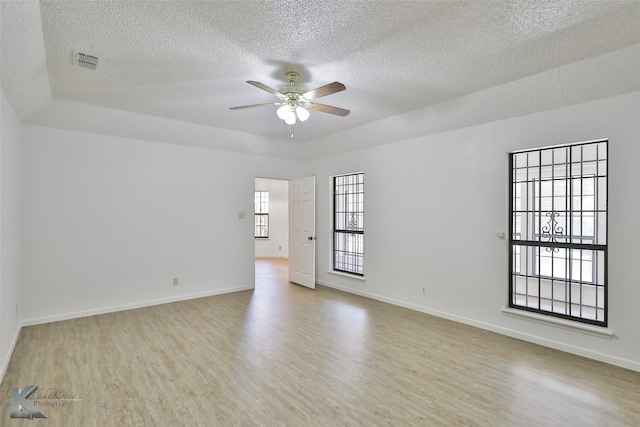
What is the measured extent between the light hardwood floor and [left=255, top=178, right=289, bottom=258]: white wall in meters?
6.05

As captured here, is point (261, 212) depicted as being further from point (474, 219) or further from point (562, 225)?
point (562, 225)

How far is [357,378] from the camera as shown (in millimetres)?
2820

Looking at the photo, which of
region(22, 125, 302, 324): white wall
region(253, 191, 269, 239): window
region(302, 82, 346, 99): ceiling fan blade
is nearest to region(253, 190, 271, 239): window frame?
region(253, 191, 269, 239): window

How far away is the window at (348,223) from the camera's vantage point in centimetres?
605

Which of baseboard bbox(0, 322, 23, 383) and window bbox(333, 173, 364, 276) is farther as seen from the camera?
window bbox(333, 173, 364, 276)

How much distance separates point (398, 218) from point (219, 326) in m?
Answer: 2.91

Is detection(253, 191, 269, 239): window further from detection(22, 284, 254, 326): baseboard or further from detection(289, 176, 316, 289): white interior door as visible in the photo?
detection(22, 284, 254, 326): baseboard

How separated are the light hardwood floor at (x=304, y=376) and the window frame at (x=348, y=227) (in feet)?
6.16

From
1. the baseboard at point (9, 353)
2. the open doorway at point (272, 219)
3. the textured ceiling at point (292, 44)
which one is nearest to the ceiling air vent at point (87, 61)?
the textured ceiling at point (292, 44)

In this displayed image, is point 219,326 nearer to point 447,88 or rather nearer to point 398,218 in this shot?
point 398,218

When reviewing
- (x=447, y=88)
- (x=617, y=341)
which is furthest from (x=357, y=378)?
(x=447, y=88)

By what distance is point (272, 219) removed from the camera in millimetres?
10617

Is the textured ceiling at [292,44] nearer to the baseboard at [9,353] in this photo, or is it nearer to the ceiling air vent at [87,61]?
the ceiling air vent at [87,61]

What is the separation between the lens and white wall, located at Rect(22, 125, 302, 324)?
4230 millimetres
